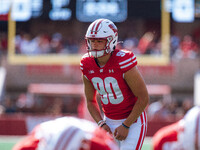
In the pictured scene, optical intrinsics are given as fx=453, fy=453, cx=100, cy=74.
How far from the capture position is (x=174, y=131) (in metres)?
1.77

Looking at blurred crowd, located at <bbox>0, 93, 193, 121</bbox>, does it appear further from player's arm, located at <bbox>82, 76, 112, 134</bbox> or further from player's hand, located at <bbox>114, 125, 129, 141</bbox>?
player's hand, located at <bbox>114, 125, 129, 141</bbox>

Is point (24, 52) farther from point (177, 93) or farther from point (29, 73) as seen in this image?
point (177, 93)

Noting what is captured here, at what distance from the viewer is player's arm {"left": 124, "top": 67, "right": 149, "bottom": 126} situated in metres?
3.29

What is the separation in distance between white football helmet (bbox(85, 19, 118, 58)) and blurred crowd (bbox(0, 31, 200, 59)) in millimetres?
9468


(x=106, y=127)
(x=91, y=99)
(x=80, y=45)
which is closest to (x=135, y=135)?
(x=106, y=127)

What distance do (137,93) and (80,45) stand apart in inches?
417

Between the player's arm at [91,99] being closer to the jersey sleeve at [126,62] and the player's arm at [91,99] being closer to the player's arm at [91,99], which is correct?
the player's arm at [91,99]

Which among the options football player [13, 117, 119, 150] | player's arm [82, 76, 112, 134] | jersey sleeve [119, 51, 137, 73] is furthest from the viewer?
player's arm [82, 76, 112, 134]

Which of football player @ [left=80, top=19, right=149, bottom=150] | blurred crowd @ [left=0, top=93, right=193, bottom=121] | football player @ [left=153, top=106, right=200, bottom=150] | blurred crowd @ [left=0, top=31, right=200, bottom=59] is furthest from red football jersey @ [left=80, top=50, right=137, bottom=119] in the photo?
blurred crowd @ [left=0, top=31, right=200, bottom=59]

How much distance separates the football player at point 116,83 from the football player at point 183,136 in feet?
4.92

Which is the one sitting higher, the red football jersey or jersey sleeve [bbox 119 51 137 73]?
jersey sleeve [bbox 119 51 137 73]

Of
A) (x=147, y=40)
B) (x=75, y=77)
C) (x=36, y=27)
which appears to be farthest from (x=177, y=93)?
(x=36, y=27)

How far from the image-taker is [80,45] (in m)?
13.9

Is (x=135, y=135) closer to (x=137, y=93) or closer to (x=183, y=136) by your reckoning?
(x=137, y=93)
